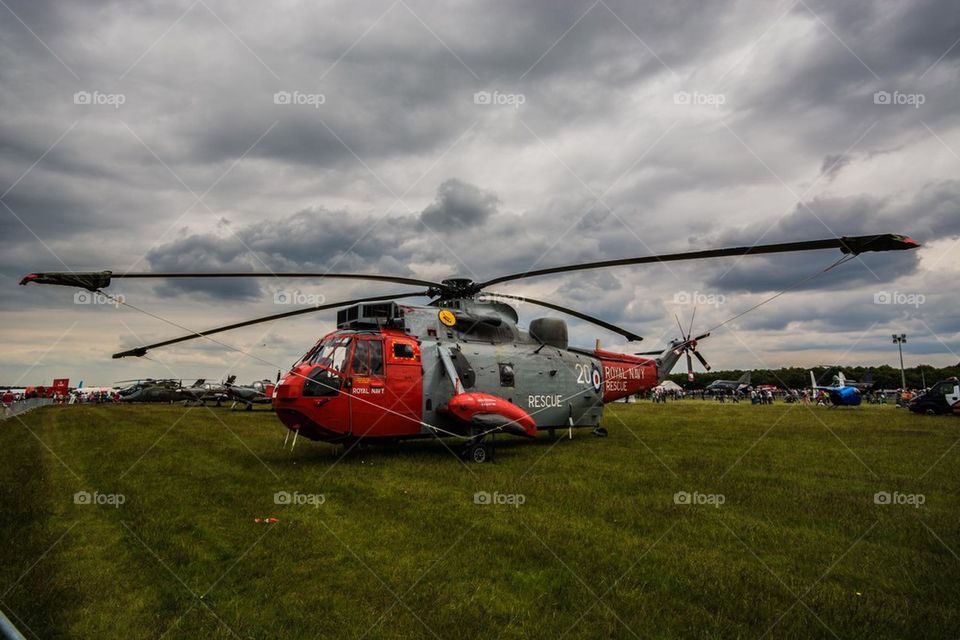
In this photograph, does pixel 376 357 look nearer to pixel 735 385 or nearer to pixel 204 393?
pixel 204 393

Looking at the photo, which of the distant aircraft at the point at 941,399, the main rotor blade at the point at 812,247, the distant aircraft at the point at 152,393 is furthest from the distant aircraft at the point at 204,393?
the distant aircraft at the point at 941,399

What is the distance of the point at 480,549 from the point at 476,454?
275 inches

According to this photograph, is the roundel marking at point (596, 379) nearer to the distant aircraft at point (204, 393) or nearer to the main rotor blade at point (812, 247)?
the main rotor blade at point (812, 247)

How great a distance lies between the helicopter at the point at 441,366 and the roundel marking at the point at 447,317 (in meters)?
0.03

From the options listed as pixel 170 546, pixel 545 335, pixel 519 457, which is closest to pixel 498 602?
pixel 170 546

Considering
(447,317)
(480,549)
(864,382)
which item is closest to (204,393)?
(447,317)

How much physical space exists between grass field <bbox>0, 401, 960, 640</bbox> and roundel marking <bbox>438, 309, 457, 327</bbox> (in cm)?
453

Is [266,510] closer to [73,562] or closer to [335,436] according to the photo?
[73,562]

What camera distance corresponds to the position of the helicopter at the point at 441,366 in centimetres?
1227

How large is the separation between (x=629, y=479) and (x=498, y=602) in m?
6.39

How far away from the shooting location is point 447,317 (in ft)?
51.5

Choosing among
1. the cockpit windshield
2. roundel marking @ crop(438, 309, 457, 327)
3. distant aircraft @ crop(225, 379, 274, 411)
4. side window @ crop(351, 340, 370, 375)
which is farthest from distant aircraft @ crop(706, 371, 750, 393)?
the cockpit windshield

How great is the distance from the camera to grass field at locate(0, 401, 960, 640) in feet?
15.7

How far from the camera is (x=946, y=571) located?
589 cm
